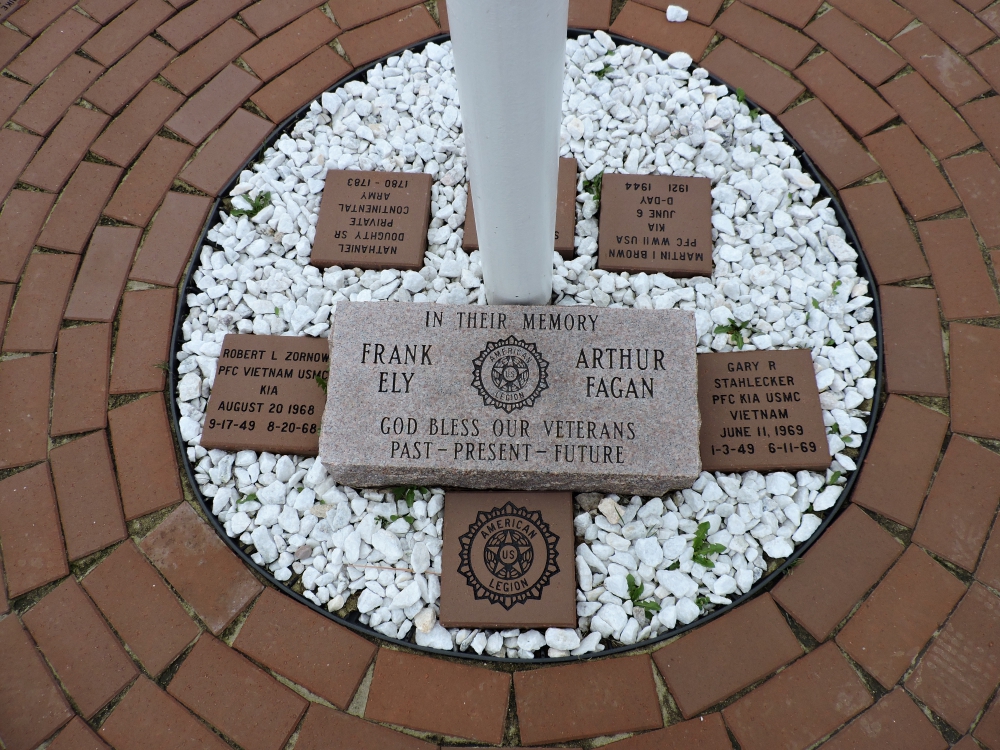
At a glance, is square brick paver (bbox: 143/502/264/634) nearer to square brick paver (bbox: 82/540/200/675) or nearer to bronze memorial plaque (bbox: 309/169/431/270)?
square brick paver (bbox: 82/540/200/675)

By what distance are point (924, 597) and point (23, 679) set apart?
2.20 m

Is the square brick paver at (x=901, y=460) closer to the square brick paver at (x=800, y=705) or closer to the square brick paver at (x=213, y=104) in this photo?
the square brick paver at (x=800, y=705)

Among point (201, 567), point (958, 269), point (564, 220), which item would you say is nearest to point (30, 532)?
point (201, 567)

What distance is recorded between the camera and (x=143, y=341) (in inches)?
78.4

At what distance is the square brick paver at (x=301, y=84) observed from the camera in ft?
7.68

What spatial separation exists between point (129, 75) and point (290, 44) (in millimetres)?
571

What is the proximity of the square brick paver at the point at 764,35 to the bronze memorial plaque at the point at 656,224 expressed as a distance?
60 cm

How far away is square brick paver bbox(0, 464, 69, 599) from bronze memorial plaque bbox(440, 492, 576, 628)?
1.02 meters

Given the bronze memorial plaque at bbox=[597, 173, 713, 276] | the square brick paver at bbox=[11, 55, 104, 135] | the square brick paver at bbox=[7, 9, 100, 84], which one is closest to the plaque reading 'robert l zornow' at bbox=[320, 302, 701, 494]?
the bronze memorial plaque at bbox=[597, 173, 713, 276]

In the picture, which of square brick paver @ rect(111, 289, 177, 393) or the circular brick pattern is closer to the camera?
the circular brick pattern

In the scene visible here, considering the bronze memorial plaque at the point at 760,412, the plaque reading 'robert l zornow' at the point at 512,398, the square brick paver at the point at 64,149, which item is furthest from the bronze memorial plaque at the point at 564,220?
the square brick paver at the point at 64,149

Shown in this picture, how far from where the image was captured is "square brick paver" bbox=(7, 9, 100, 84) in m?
2.41

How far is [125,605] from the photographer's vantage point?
1.71 metres

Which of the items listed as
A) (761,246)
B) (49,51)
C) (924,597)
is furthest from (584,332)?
(49,51)
